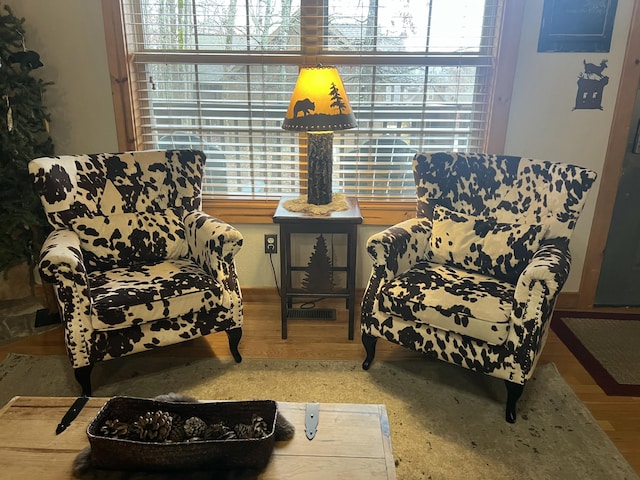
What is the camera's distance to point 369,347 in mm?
2262

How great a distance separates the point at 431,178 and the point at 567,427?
125 cm

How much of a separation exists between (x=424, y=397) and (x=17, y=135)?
90.5 inches

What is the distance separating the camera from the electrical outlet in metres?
2.92

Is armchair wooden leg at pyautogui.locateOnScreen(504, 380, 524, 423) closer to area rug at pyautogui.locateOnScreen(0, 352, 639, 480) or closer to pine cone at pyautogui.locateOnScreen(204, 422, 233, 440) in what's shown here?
area rug at pyautogui.locateOnScreen(0, 352, 639, 480)

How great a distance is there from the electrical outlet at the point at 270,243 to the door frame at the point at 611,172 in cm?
176

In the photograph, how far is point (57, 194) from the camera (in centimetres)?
215

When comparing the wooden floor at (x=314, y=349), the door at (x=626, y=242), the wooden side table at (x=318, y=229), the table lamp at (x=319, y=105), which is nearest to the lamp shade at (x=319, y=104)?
the table lamp at (x=319, y=105)

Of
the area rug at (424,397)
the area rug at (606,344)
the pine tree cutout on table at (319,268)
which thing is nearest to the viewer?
the area rug at (424,397)

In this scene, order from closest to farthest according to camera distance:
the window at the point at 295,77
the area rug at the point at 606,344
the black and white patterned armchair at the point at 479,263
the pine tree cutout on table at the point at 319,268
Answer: the black and white patterned armchair at the point at 479,263, the area rug at the point at 606,344, the window at the point at 295,77, the pine tree cutout on table at the point at 319,268

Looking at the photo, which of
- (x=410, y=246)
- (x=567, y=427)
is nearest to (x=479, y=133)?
(x=410, y=246)

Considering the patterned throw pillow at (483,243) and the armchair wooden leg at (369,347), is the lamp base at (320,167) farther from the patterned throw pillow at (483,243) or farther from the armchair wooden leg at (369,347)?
the armchair wooden leg at (369,347)

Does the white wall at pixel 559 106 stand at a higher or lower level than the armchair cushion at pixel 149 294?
higher

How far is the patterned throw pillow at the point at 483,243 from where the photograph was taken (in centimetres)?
211

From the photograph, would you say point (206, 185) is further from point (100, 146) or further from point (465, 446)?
point (465, 446)
